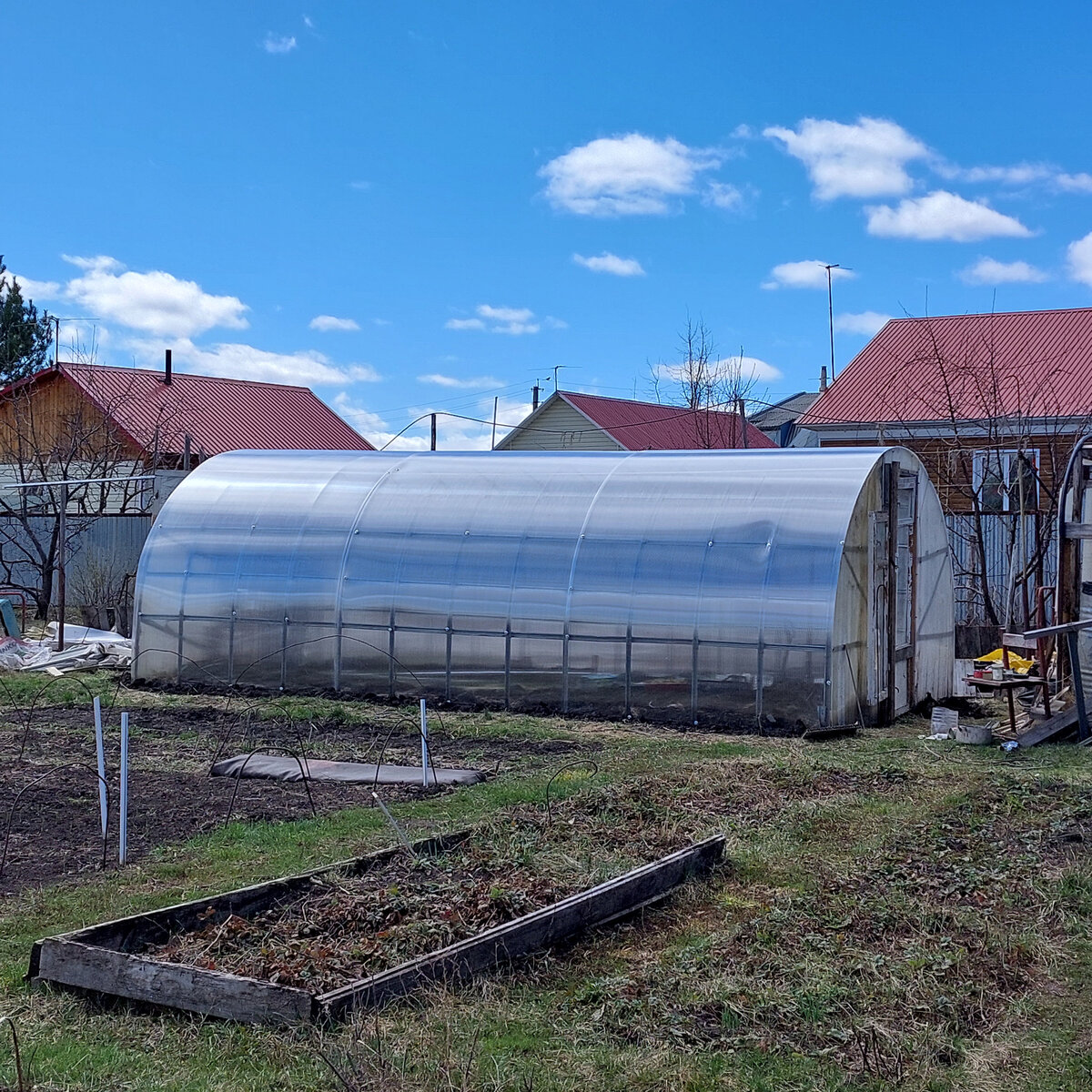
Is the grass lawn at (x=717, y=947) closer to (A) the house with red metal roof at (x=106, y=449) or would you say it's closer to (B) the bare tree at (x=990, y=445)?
(B) the bare tree at (x=990, y=445)

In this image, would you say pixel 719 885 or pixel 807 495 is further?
pixel 807 495

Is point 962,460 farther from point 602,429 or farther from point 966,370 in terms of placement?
point 602,429

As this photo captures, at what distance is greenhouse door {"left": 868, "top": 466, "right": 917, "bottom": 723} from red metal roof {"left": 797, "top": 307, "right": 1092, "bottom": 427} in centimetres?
1109

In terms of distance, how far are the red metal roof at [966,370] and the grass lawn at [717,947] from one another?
57.1ft

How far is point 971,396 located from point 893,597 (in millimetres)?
14335

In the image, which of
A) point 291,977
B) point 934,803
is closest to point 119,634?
point 934,803

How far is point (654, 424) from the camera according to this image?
47219 millimetres

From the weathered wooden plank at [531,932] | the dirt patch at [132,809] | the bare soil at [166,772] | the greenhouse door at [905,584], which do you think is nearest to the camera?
the weathered wooden plank at [531,932]

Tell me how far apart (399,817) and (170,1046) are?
4.46m

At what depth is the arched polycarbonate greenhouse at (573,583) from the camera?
14.9 meters

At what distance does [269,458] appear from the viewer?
19.8 m

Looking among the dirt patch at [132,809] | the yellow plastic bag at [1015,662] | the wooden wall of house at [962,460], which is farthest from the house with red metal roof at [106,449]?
the yellow plastic bag at [1015,662]

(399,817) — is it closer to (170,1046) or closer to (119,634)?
(170,1046)

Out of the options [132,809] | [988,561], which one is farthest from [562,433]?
[132,809]
